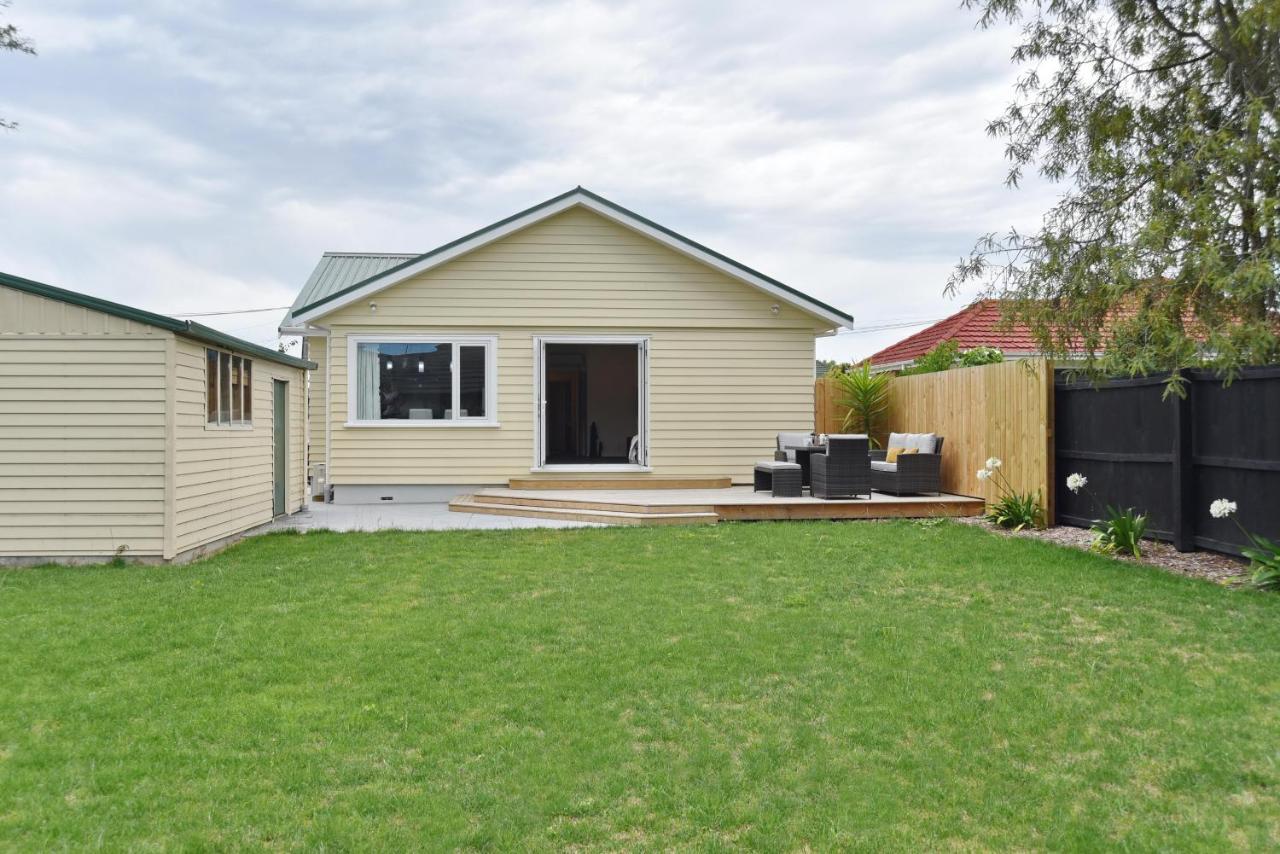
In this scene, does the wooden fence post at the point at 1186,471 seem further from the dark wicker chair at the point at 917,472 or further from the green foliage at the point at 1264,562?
the dark wicker chair at the point at 917,472

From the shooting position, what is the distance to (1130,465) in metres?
8.54

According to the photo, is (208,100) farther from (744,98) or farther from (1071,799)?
(1071,799)

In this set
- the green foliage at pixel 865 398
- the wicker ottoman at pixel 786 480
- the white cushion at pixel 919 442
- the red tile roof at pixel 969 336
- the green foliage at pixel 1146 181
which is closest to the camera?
the green foliage at pixel 1146 181

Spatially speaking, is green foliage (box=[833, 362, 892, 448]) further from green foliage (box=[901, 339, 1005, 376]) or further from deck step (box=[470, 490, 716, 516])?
deck step (box=[470, 490, 716, 516])

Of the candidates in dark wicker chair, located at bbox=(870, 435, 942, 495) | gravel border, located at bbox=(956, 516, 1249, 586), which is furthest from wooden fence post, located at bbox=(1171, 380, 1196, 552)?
dark wicker chair, located at bbox=(870, 435, 942, 495)

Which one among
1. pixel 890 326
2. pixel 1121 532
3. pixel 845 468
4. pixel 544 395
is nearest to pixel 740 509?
pixel 845 468

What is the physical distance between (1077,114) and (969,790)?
8764mm

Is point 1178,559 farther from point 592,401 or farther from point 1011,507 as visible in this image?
point 592,401

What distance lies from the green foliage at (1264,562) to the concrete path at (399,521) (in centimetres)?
628

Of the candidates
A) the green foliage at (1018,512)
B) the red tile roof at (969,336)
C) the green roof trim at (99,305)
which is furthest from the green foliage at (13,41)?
the green foliage at (1018,512)

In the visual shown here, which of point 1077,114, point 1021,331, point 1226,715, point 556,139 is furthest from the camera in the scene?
point 1021,331

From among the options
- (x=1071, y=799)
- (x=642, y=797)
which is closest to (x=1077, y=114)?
(x=1071, y=799)

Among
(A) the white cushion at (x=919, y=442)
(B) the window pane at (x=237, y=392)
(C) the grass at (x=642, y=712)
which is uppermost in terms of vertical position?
(B) the window pane at (x=237, y=392)

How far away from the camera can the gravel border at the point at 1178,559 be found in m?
6.89
